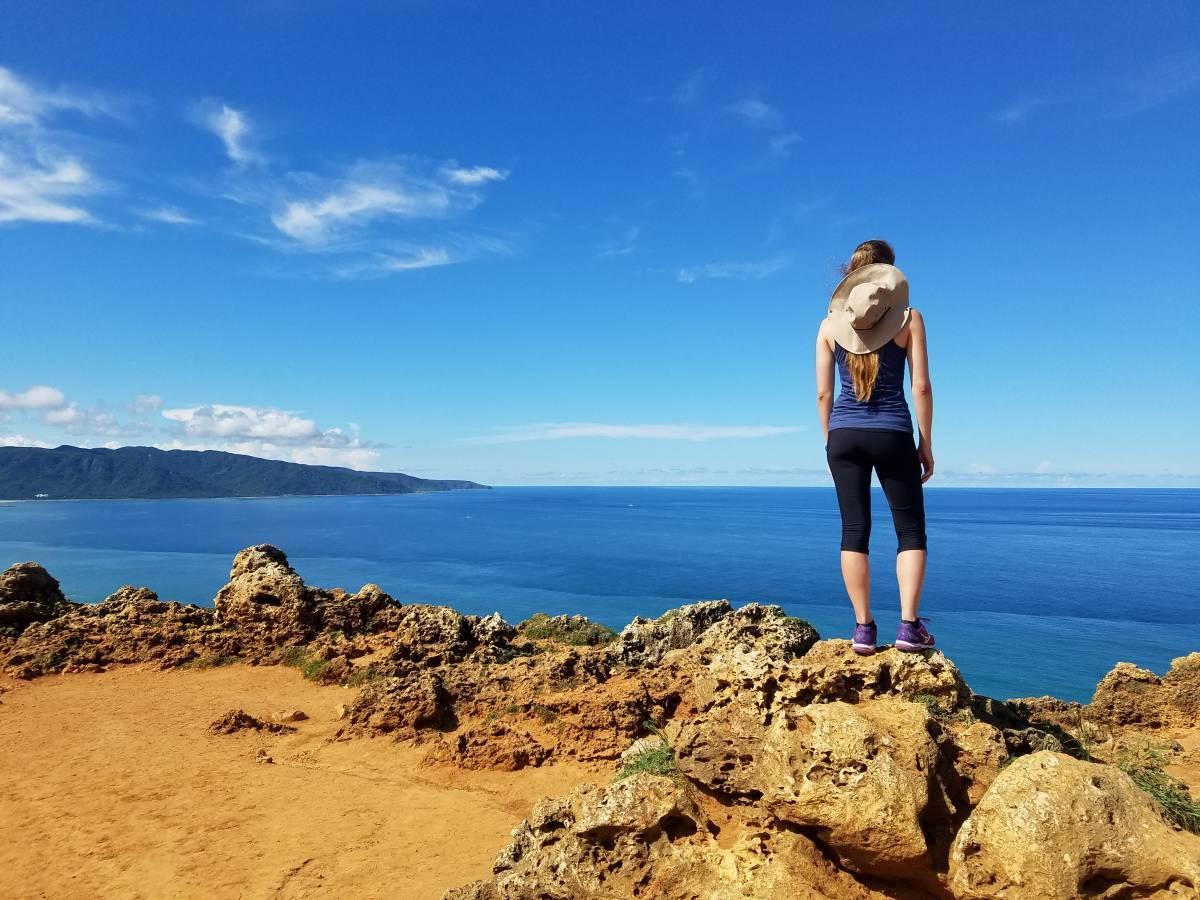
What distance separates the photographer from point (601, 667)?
12.7 m

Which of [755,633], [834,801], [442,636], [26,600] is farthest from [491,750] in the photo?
[26,600]

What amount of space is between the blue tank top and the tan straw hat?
0.10 meters

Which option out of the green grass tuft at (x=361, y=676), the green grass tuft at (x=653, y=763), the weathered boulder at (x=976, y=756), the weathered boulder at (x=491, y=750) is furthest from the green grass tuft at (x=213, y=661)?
the weathered boulder at (x=976, y=756)

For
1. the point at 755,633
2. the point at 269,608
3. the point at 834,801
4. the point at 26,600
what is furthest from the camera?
the point at 26,600

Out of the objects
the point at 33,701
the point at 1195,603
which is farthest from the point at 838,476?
the point at 1195,603

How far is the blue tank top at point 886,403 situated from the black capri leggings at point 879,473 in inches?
2.4

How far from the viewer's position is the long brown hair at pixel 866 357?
4.93 meters

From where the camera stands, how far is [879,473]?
16.4 ft

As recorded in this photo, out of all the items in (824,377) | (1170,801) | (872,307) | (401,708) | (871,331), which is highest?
(872,307)

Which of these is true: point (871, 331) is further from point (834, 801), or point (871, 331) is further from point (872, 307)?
point (834, 801)

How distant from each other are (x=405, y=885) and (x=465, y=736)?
3572 mm

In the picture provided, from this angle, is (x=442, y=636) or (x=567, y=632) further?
→ (x=567, y=632)

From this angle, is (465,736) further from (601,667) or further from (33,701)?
(33,701)

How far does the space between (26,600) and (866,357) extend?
70.4 feet
